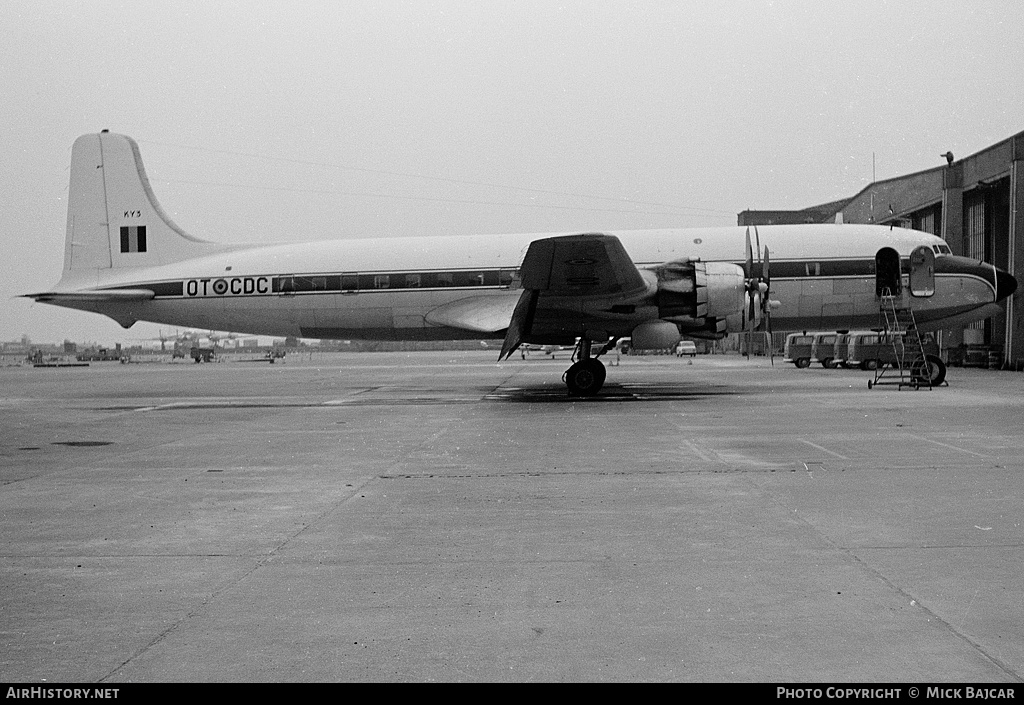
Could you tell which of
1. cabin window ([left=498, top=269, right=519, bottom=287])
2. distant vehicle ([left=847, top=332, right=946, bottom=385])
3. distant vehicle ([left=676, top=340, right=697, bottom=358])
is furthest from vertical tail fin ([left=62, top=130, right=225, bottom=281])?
distant vehicle ([left=676, top=340, right=697, bottom=358])

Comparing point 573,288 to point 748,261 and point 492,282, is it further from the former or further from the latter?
point 748,261

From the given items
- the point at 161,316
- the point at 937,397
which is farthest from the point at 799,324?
the point at 161,316

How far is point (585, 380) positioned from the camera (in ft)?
65.6

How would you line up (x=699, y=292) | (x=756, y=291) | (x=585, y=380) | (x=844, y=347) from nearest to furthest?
(x=699, y=292) < (x=585, y=380) < (x=756, y=291) < (x=844, y=347)

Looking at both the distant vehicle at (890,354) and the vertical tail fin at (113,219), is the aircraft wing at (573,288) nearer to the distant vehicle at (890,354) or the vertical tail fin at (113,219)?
the distant vehicle at (890,354)

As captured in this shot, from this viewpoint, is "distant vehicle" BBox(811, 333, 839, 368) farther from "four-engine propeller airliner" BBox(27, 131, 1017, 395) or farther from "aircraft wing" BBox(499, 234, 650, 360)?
"aircraft wing" BBox(499, 234, 650, 360)

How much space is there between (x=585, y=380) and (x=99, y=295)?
14.3 metres

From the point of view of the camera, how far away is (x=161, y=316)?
974 inches

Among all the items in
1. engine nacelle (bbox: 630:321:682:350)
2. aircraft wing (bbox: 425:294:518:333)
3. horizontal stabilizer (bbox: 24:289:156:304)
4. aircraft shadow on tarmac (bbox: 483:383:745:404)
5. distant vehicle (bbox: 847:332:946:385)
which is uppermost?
horizontal stabilizer (bbox: 24:289:156:304)

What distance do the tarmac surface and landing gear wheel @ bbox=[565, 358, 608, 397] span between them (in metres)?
7.14

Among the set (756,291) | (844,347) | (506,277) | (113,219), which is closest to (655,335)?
(756,291)

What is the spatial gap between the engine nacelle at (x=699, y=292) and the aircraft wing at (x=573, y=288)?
2.05 ft

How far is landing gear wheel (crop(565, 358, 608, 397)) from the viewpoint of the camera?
65.5ft
